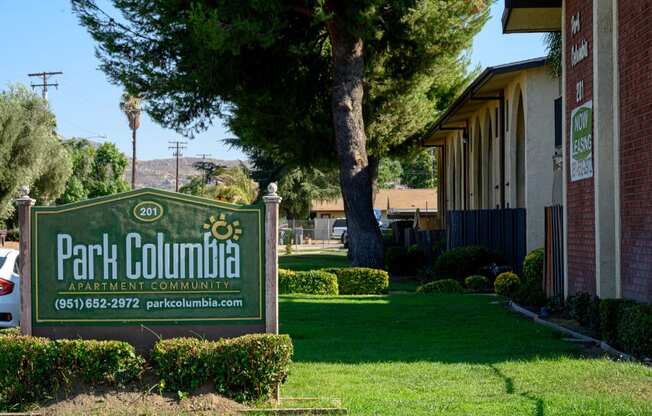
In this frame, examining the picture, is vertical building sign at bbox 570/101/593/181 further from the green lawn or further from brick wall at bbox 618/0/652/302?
the green lawn

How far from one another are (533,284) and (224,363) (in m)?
10.5

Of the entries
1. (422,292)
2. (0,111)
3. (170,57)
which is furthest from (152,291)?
(0,111)

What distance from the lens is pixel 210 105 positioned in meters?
29.1

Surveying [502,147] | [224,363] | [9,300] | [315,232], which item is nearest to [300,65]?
[502,147]

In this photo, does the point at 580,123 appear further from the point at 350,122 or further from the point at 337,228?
the point at 337,228

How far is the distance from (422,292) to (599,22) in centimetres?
978

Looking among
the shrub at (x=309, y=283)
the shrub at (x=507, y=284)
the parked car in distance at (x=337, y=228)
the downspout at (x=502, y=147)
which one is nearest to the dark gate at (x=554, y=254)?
the shrub at (x=507, y=284)

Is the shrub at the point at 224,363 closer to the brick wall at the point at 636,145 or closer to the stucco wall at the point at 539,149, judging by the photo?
the brick wall at the point at 636,145

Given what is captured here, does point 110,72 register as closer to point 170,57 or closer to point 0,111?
point 170,57

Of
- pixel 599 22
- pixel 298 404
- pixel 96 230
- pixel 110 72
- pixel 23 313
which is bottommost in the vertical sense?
pixel 298 404

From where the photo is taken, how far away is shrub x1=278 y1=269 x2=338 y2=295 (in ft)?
71.6

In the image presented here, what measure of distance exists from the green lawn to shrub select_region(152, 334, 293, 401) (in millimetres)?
782

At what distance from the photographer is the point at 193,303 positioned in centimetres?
791

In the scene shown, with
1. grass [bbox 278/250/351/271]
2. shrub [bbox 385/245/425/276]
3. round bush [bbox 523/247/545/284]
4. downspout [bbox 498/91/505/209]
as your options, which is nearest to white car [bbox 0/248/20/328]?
round bush [bbox 523/247/545/284]
